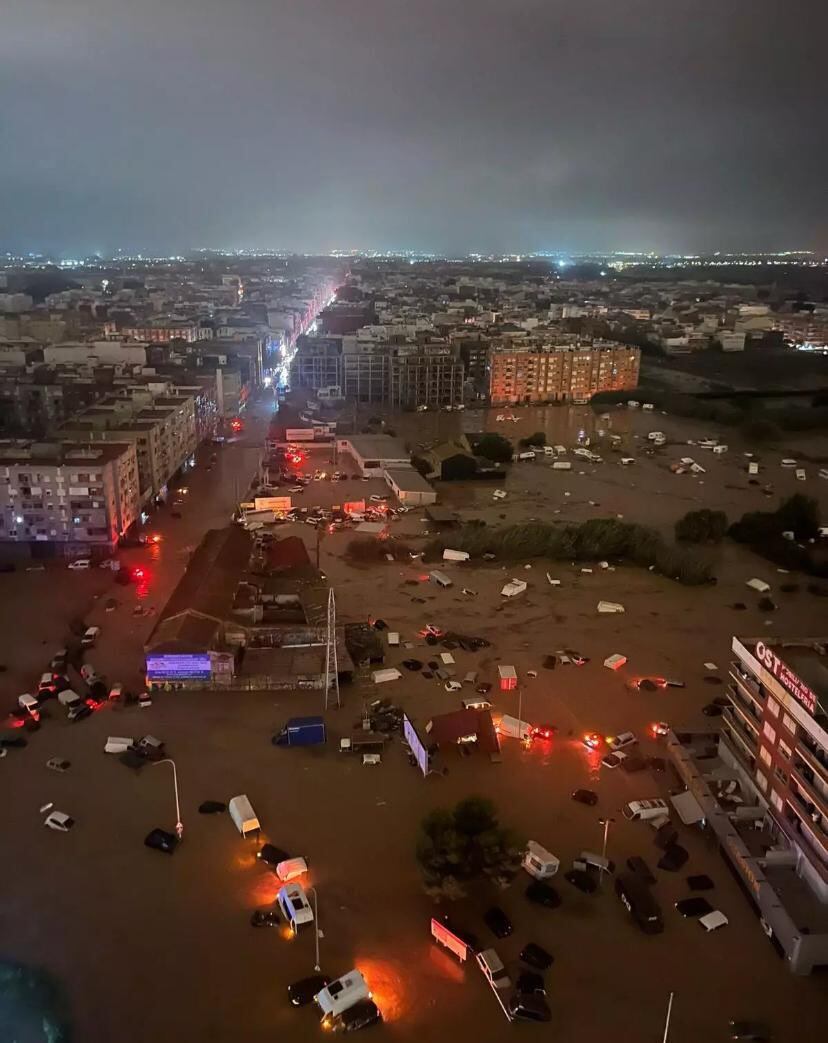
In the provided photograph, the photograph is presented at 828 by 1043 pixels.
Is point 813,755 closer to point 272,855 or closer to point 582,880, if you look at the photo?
point 582,880

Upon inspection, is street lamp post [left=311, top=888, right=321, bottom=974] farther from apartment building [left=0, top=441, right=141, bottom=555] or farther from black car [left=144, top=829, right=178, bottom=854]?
apartment building [left=0, top=441, right=141, bottom=555]

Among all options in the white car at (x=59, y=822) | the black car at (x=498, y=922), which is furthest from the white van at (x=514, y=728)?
the white car at (x=59, y=822)

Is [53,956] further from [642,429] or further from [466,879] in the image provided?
[642,429]

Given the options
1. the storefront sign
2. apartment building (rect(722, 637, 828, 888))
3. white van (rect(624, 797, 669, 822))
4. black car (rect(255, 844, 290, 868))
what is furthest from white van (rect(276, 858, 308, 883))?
the storefront sign

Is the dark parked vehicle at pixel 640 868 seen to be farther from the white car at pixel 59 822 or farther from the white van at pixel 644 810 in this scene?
the white car at pixel 59 822

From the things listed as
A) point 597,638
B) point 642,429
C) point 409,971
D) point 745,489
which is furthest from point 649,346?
point 409,971

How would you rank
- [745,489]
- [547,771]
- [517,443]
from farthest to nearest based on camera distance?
[517,443], [745,489], [547,771]
